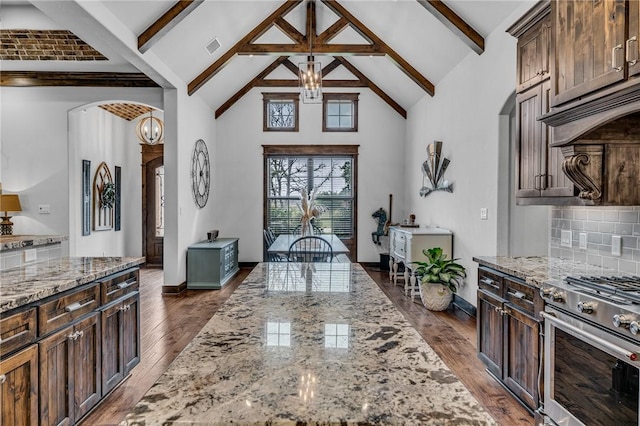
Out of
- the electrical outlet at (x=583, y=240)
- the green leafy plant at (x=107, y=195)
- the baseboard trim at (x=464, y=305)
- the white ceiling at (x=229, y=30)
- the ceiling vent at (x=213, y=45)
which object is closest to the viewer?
the electrical outlet at (x=583, y=240)

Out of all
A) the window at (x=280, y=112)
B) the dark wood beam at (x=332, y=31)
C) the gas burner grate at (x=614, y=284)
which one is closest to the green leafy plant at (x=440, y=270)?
the gas burner grate at (x=614, y=284)

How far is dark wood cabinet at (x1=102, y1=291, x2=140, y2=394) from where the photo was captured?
2496 millimetres

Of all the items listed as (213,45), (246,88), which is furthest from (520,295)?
(246,88)

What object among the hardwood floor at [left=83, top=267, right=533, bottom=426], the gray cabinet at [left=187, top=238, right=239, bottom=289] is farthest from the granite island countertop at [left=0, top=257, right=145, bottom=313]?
the gray cabinet at [left=187, top=238, right=239, bottom=289]

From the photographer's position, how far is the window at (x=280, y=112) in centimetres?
806

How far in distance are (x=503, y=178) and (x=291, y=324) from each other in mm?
3450

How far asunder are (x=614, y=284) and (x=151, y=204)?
8088mm

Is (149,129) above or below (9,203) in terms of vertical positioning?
above

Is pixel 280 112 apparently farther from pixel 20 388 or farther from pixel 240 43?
pixel 20 388

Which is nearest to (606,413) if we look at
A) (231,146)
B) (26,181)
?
(26,181)

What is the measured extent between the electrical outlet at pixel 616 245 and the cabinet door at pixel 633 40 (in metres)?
1.15

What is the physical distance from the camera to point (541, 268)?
265 cm

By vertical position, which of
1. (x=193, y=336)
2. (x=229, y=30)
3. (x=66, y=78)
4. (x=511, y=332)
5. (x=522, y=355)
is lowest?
(x=193, y=336)

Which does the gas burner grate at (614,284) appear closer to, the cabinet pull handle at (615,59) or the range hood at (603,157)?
the range hood at (603,157)
